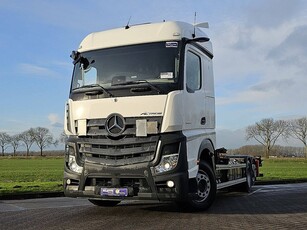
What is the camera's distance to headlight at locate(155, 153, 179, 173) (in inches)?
292

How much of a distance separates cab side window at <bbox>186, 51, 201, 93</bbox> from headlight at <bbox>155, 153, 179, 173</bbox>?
1395 millimetres

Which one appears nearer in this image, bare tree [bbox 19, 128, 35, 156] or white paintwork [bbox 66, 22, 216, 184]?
white paintwork [bbox 66, 22, 216, 184]

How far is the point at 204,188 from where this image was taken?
333 inches

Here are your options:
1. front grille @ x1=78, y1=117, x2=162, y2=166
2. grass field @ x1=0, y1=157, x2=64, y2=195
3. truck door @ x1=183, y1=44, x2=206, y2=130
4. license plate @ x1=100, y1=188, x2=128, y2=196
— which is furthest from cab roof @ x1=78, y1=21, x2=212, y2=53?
grass field @ x1=0, y1=157, x2=64, y2=195

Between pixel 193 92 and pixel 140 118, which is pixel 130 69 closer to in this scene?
pixel 140 118

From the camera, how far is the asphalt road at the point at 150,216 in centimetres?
704

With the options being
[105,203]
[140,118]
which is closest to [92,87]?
[140,118]

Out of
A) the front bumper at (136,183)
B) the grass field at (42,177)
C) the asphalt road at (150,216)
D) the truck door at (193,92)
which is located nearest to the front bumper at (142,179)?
the front bumper at (136,183)

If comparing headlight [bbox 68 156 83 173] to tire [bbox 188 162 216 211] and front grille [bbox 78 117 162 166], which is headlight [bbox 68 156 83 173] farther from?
tire [bbox 188 162 216 211]

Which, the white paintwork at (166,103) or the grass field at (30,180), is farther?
the grass field at (30,180)

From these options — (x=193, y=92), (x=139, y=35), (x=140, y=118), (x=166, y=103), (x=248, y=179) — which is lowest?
(x=248, y=179)

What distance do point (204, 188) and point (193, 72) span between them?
7.82ft

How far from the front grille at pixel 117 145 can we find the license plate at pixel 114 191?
469mm

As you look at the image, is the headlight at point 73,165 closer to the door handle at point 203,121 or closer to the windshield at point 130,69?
the windshield at point 130,69
